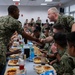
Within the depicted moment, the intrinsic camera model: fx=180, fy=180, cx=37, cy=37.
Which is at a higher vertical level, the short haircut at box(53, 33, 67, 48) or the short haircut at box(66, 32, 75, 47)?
the short haircut at box(66, 32, 75, 47)

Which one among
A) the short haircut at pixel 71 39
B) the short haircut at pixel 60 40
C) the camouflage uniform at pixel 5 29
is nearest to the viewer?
the short haircut at pixel 71 39

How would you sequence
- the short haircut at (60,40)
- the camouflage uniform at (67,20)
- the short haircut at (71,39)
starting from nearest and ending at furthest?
1. the short haircut at (71,39)
2. the short haircut at (60,40)
3. the camouflage uniform at (67,20)

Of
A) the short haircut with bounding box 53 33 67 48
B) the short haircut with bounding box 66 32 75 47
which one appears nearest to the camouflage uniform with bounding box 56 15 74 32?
the short haircut with bounding box 53 33 67 48

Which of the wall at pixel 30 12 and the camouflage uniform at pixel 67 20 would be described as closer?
the camouflage uniform at pixel 67 20

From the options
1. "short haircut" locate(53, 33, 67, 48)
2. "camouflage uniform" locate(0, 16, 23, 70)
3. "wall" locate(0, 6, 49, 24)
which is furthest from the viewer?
"wall" locate(0, 6, 49, 24)

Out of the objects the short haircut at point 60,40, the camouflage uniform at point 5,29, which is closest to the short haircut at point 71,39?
the short haircut at point 60,40

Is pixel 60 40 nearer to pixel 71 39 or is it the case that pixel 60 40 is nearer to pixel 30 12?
pixel 71 39

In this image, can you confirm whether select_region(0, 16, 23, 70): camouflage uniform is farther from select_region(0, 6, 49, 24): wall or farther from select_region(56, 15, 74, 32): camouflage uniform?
select_region(0, 6, 49, 24): wall

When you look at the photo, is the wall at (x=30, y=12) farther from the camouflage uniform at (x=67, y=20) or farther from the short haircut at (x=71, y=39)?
the short haircut at (x=71, y=39)

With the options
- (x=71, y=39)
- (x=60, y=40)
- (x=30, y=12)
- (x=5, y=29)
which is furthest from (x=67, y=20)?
(x=30, y=12)

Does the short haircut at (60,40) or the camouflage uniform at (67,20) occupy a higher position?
the camouflage uniform at (67,20)

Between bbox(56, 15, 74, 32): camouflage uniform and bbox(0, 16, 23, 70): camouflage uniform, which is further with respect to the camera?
bbox(56, 15, 74, 32): camouflage uniform

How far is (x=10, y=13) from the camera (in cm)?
345

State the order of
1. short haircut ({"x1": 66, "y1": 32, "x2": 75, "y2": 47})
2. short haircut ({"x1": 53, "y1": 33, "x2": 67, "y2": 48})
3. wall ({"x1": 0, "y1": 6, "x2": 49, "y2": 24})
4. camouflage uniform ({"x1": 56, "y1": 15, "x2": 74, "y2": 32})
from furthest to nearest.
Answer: wall ({"x1": 0, "y1": 6, "x2": 49, "y2": 24}) < camouflage uniform ({"x1": 56, "y1": 15, "x2": 74, "y2": 32}) < short haircut ({"x1": 53, "y1": 33, "x2": 67, "y2": 48}) < short haircut ({"x1": 66, "y1": 32, "x2": 75, "y2": 47})
